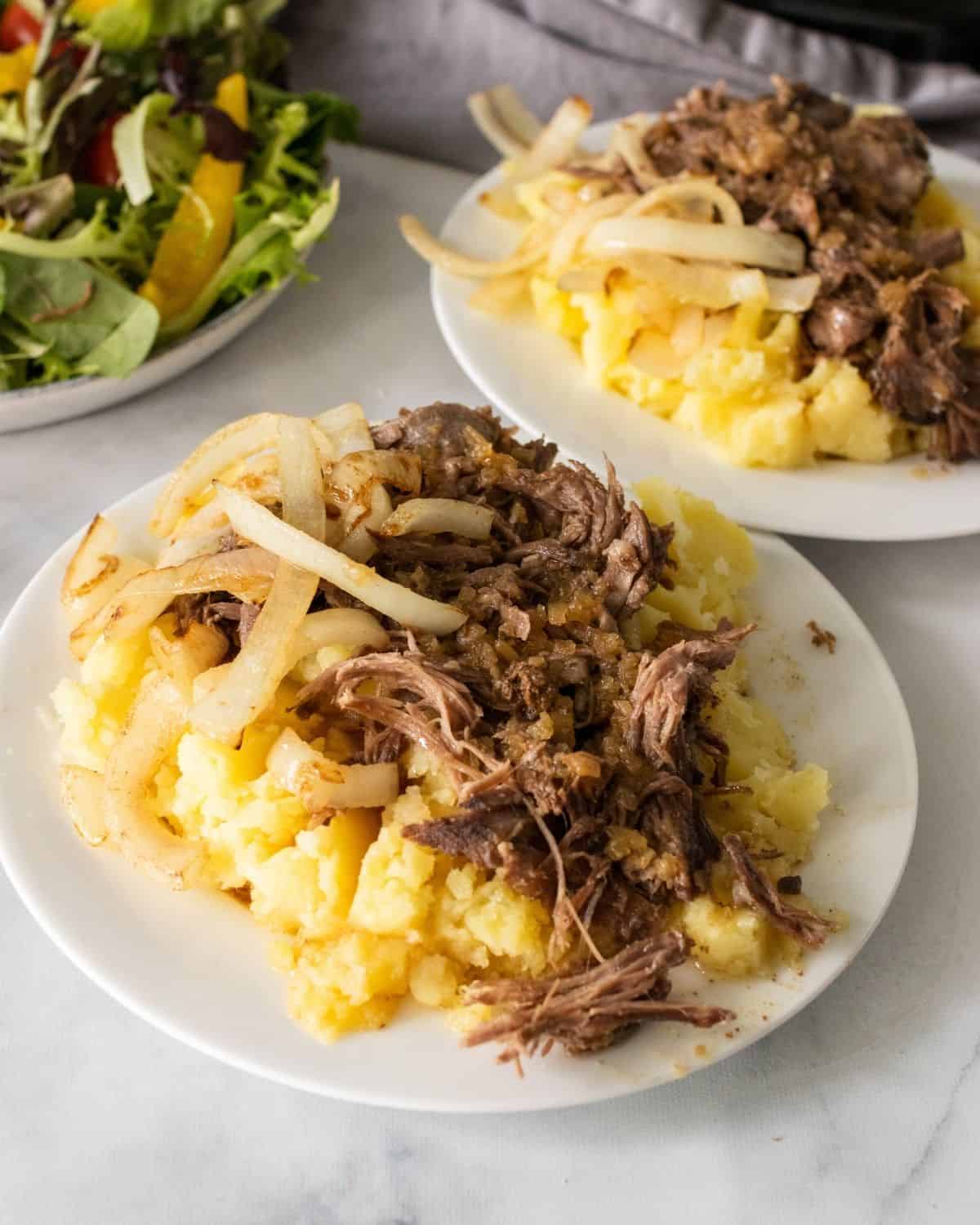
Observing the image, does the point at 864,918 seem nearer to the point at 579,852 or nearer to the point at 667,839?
the point at 667,839

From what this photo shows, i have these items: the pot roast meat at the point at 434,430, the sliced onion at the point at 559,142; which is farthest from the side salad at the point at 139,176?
the pot roast meat at the point at 434,430

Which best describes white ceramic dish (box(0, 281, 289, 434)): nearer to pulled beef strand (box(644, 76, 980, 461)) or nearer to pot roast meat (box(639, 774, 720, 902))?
pulled beef strand (box(644, 76, 980, 461))

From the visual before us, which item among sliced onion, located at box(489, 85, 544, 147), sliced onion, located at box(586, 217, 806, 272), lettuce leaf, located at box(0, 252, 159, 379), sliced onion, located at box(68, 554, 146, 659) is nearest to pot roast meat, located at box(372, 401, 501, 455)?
sliced onion, located at box(68, 554, 146, 659)

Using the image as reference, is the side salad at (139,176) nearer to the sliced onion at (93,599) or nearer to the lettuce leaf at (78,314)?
the lettuce leaf at (78,314)

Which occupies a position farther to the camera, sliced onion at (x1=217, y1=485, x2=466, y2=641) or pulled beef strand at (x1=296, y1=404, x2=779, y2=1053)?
sliced onion at (x1=217, y1=485, x2=466, y2=641)

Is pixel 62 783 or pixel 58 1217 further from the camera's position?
pixel 62 783

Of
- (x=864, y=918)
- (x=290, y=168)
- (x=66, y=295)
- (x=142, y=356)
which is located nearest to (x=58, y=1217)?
(x=864, y=918)
